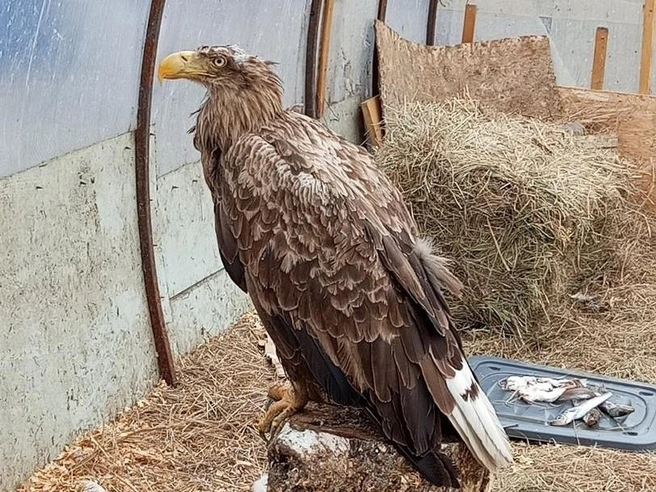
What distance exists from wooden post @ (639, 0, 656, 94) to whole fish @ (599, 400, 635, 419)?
13.3ft

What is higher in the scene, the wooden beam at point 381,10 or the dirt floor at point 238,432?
the wooden beam at point 381,10

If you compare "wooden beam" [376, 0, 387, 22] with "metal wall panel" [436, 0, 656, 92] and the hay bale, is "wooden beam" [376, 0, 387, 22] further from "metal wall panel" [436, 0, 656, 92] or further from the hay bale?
the hay bale

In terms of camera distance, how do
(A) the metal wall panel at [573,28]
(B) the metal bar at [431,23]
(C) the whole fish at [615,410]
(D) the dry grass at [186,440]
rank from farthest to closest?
1. (B) the metal bar at [431,23]
2. (A) the metal wall panel at [573,28]
3. (C) the whole fish at [615,410]
4. (D) the dry grass at [186,440]

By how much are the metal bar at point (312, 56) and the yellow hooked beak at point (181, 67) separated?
Result: 11.3 ft

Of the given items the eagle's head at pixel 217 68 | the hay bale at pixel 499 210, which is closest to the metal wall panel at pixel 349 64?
the hay bale at pixel 499 210

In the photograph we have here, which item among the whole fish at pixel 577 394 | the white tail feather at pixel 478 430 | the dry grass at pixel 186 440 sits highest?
the white tail feather at pixel 478 430

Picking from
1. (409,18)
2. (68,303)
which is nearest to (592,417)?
(68,303)

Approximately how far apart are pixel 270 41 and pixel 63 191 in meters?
2.29

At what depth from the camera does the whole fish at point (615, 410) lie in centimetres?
538

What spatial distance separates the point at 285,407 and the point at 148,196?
77.2 inches

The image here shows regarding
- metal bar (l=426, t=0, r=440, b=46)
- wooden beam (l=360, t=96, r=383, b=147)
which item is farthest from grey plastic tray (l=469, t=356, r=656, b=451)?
metal bar (l=426, t=0, r=440, b=46)

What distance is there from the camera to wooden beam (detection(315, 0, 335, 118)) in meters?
7.47

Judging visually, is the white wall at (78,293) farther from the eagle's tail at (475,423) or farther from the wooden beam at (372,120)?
the wooden beam at (372,120)

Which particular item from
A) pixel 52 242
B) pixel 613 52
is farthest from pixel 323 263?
pixel 613 52
